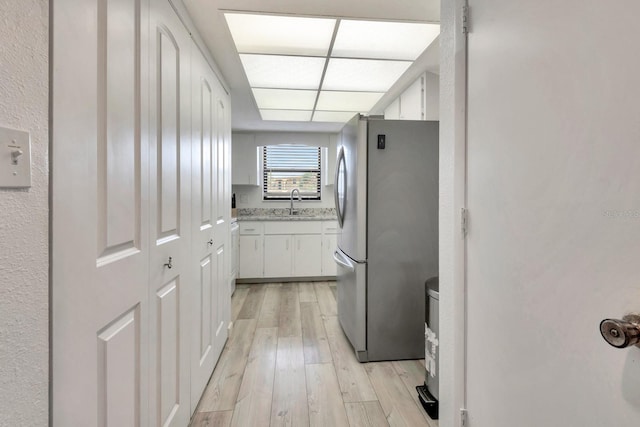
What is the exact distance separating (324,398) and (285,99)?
264cm

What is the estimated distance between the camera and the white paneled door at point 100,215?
0.65m

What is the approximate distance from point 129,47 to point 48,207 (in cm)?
59

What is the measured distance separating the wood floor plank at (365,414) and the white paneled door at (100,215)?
105 centimetres

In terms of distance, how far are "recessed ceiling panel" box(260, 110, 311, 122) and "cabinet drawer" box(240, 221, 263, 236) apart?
4.72 feet

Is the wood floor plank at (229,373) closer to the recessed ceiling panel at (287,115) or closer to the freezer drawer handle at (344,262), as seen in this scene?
the freezer drawer handle at (344,262)

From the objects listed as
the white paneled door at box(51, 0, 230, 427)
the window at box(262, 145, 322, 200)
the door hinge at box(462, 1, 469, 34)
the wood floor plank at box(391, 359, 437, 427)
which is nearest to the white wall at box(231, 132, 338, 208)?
the window at box(262, 145, 322, 200)

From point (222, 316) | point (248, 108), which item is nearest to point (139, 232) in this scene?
point (222, 316)

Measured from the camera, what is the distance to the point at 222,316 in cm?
230

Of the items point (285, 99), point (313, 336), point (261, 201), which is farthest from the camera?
point (261, 201)

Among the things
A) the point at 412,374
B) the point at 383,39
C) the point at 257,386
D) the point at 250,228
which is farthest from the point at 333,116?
the point at 257,386

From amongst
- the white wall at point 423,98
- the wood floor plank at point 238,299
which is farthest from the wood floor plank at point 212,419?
the white wall at point 423,98

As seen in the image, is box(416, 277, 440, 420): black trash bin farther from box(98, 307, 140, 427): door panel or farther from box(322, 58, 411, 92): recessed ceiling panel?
box(322, 58, 411, 92): recessed ceiling panel

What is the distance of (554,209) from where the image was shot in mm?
744

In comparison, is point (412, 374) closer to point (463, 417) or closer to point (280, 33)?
point (463, 417)
